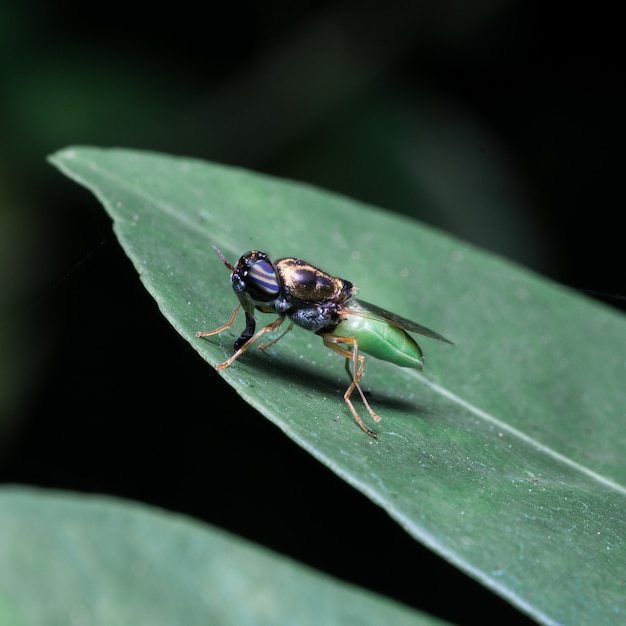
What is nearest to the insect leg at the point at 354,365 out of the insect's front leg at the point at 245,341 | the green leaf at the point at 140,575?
the insect's front leg at the point at 245,341

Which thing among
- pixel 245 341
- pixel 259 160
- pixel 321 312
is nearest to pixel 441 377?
pixel 321 312

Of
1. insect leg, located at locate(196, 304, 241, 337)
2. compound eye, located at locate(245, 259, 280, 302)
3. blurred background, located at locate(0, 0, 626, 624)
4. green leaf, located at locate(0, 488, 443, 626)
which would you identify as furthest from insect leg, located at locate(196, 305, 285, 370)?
blurred background, located at locate(0, 0, 626, 624)

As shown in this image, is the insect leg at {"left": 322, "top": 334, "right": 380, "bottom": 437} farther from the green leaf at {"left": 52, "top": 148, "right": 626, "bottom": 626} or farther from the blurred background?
the blurred background

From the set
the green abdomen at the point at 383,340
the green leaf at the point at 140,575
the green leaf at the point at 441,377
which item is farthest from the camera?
the green abdomen at the point at 383,340

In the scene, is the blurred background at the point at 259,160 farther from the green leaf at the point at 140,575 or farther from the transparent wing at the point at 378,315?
the green leaf at the point at 140,575

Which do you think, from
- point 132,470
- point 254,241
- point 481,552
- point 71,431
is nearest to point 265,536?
point 132,470

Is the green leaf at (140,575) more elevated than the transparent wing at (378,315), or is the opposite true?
the green leaf at (140,575)

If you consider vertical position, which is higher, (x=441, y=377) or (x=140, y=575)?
(x=140, y=575)

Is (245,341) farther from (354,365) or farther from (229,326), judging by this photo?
(354,365)
